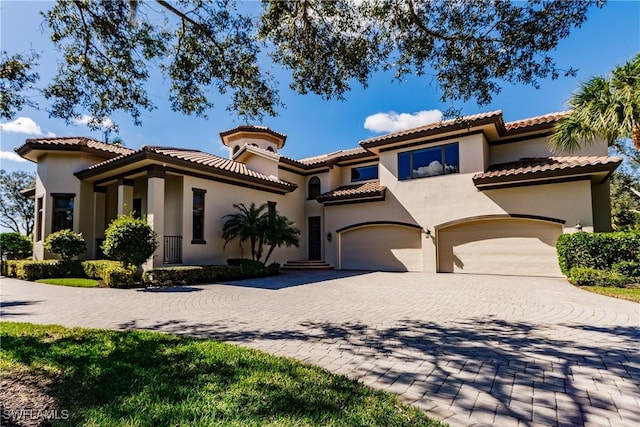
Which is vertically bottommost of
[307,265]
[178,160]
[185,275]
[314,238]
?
[307,265]

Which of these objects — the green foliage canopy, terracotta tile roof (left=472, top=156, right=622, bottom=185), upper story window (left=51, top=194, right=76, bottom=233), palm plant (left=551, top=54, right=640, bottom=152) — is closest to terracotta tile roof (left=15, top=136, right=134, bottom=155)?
upper story window (left=51, top=194, right=76, bottom=233)

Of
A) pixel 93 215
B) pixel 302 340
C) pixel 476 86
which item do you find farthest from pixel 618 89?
pixel 93 215

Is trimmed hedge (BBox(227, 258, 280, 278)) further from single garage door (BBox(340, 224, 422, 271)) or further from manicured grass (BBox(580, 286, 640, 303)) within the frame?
manicured grass (BBox(580, 286, 640, 303))

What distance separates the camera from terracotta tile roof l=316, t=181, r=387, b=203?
16312 millimetres

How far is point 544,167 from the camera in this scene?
12219mm

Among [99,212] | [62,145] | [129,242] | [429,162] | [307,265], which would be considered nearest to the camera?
[129,242]

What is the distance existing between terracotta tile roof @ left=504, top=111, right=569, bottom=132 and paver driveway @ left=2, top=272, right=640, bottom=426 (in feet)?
23.2

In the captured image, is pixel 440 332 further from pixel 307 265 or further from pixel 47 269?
pixel 47 269

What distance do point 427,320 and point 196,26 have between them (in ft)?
24.5

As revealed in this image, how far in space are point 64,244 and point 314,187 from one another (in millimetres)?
12567

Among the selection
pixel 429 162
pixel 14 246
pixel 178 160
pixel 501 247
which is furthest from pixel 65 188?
pixel 501 247

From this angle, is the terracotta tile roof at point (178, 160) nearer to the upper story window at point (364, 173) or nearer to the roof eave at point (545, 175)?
the upper story window at point (364, 173)

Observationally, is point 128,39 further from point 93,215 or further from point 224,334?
point 93,215

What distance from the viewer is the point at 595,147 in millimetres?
12750
